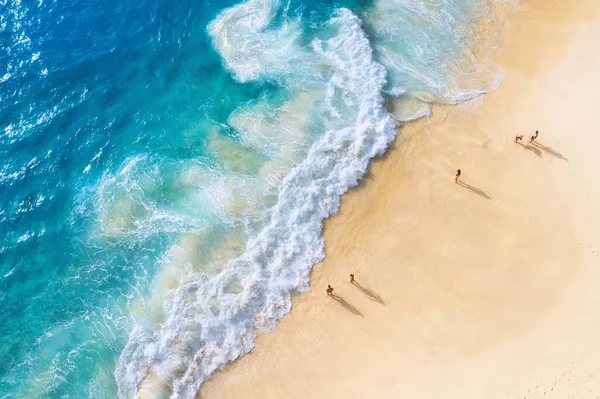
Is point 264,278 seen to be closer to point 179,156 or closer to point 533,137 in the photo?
point 179,156

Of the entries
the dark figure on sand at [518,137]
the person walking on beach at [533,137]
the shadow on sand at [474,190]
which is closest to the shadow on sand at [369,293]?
the shadow on sand at [474,190]

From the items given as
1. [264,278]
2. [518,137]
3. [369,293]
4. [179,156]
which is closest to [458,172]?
[518,137]

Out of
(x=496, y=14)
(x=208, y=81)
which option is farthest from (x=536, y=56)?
(x=208, y=81)

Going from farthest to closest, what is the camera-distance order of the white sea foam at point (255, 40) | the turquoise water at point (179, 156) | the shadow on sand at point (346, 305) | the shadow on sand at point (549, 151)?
1. the white sea foam at point (255, 40)
2. the shadow on sand at point (549, 151)
3. the turquoise water at point (179, 156)
4. the shadow on sand at point (346, 305)

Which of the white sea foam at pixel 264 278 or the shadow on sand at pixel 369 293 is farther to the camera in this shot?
the shadow on sand at pixel 369 293

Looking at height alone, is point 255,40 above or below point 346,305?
above

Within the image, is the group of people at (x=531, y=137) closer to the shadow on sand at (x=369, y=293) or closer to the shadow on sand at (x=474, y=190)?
the shadow on sand at (x=474, y=190)
